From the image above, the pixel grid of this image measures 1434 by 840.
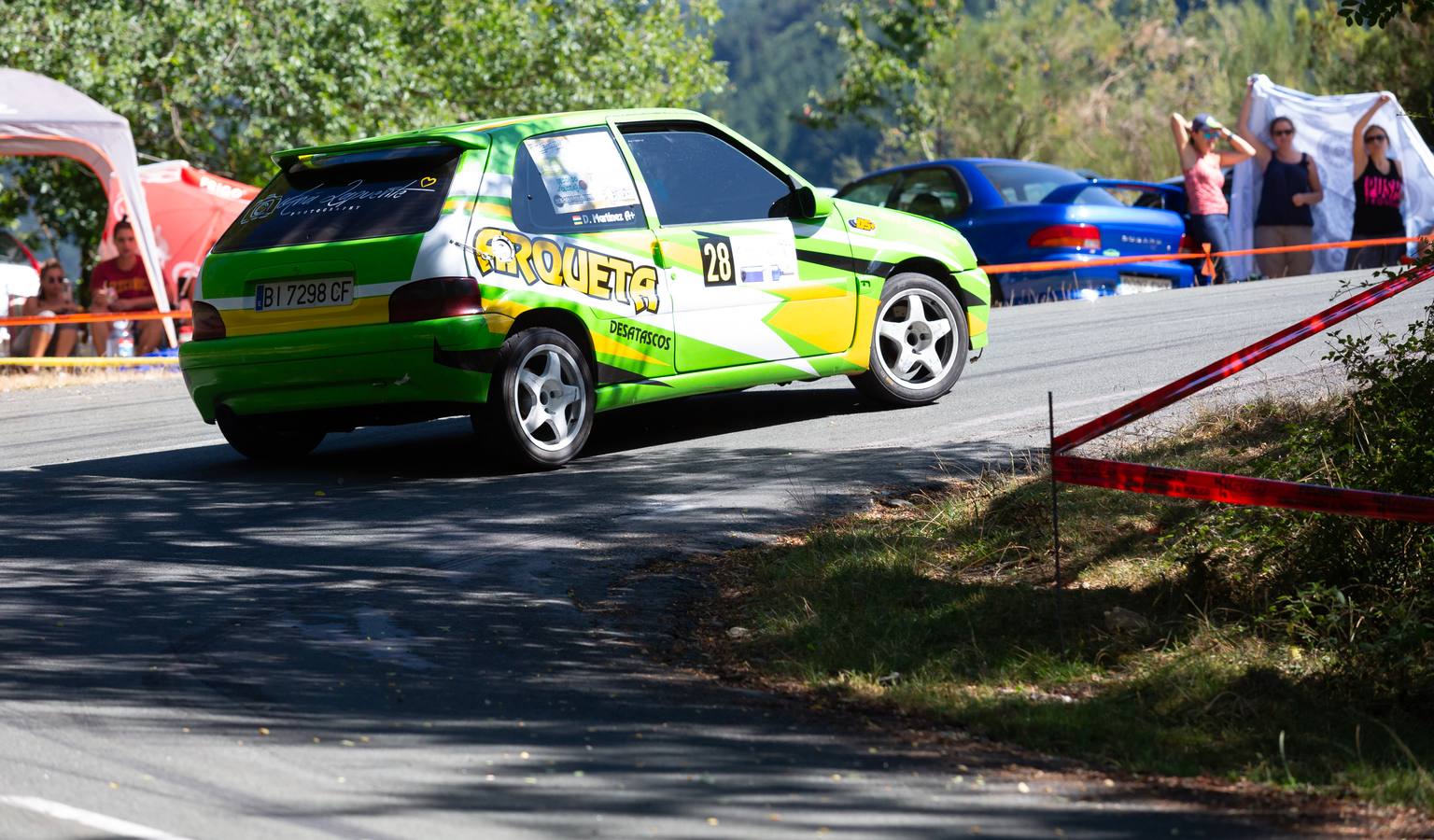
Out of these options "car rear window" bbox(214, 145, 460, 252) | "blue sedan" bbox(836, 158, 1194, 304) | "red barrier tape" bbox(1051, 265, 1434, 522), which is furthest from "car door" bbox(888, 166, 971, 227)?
"red barrier tape" bbox(1051, 265, 1434, 522)

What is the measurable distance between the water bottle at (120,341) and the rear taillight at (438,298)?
10133 millimetres

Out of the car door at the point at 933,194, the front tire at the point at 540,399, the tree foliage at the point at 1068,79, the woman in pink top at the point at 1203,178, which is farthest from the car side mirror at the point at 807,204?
the tree foliage at the point at 1068,79

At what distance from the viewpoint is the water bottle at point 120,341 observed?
58.9 feet

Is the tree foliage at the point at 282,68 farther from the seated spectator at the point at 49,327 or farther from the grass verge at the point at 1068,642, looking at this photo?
the grass verge at the point at 1068,642

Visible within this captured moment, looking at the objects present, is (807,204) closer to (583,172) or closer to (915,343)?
(915,343)

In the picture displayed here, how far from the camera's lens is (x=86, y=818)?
427cm

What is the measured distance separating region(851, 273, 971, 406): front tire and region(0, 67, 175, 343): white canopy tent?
31.8 ft

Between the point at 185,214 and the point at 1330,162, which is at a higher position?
the point at 185,214

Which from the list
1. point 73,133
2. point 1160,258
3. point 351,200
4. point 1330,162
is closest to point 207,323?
point 351,200

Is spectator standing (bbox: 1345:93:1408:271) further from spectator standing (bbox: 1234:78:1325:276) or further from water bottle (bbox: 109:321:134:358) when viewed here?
water bottle (bbox: 109:321:134:358)

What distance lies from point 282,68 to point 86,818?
971 inches

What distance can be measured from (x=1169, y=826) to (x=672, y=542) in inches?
132

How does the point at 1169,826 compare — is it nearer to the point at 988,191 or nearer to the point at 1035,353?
the point at 1035,353

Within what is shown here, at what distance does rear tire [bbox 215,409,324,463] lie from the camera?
9.54 m
